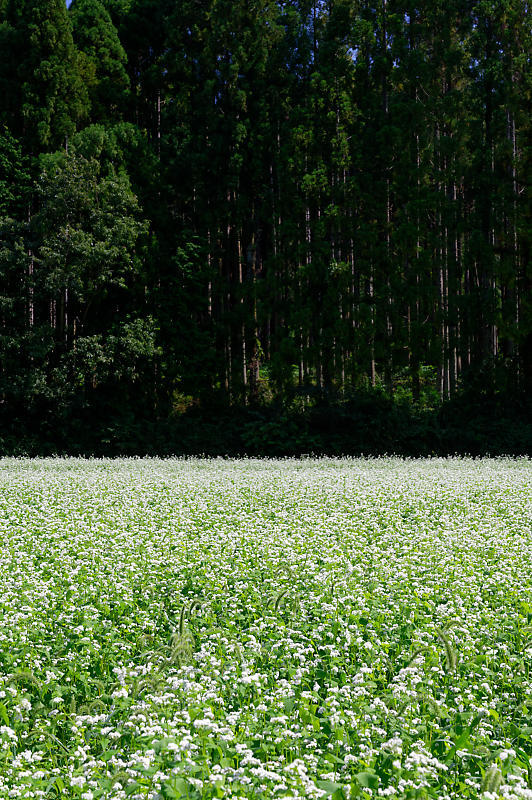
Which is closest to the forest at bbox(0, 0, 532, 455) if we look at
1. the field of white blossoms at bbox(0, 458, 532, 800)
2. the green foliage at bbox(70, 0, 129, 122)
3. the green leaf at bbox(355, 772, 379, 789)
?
the green foliage at bbox(70, 0, 129, 122)

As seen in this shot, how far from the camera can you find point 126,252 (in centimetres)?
2342

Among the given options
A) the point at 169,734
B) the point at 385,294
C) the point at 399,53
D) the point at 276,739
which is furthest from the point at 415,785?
the point at 399,53

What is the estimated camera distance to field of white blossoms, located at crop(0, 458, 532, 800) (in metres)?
3.06

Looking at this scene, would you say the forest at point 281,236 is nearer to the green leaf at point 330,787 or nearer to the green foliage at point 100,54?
the green foliage at point 100,54

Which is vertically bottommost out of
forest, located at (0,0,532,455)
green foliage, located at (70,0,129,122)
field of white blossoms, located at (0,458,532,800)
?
field of white blossoms, located at (0,458,532,800)

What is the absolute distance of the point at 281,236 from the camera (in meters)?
24.2

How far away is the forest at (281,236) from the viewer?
22375mm

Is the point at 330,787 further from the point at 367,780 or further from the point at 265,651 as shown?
the point at 265,651

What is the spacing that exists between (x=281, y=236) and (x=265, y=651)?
2121 cm

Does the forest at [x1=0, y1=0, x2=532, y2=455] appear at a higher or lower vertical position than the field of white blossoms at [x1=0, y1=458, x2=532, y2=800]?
higher

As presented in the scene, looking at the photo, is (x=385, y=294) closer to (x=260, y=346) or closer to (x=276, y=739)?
(x=260, y=346)

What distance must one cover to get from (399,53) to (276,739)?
24725 mm

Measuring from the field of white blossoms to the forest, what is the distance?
12.5 metres

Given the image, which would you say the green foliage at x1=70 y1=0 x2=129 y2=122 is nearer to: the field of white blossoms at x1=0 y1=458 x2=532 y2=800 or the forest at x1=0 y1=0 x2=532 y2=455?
the forest at x1=0 y1=0 x2=532 y2=455
